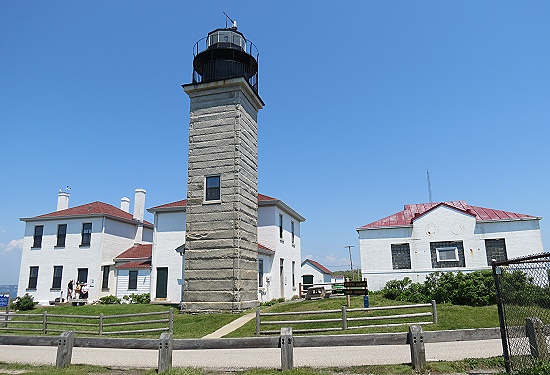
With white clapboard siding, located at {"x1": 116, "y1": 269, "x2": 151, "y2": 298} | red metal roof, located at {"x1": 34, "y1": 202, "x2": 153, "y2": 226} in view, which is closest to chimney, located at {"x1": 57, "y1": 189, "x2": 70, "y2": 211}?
red metal roof, located at {"x1": 34, "y1": 202, "x2": 153, "y2": 226}

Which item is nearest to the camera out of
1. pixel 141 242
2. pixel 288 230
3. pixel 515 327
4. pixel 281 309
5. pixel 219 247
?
pixel 515 327

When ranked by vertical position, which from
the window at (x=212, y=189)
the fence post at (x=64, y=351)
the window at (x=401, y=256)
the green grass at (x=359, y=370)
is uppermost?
the window at (x=212, y=189)

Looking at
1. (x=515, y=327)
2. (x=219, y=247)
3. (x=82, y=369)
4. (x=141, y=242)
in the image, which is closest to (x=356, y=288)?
(x=219, y=247)

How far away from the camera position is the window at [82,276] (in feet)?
98.2

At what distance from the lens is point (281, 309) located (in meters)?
19.0

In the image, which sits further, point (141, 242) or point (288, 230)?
point (141, 242)

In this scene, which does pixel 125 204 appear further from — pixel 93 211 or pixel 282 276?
pixel 282 276

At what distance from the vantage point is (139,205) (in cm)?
3366

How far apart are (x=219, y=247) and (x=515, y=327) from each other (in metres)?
14.4

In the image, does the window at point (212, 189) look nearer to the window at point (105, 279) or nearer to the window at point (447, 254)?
the window at point (447, 254)

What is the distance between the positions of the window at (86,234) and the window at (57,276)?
2582 millimetres

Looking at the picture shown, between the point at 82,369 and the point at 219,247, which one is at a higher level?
the point at 219,247

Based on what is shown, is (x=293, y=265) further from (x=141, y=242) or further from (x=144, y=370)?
(x=144, y=370)

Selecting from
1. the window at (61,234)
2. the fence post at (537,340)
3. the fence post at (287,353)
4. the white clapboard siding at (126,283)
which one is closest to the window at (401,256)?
the fence post at (537,340)
